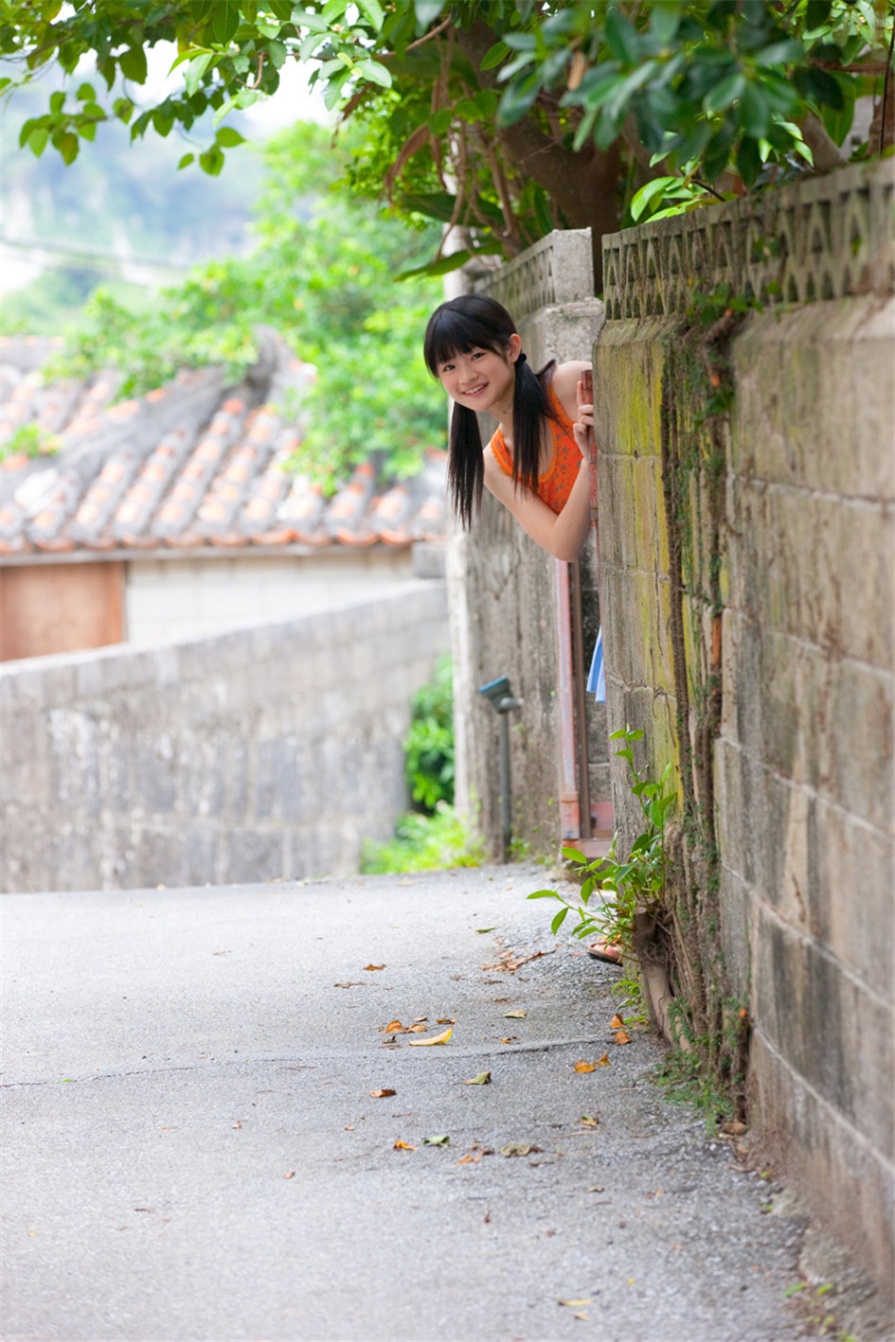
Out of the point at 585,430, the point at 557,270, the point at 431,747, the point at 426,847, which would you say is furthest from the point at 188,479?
the point at 585,430

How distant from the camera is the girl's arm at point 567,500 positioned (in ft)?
14.3

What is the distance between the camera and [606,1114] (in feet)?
11.4

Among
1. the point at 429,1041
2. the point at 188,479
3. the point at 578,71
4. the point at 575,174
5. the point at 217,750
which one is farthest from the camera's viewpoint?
the point at 188,479

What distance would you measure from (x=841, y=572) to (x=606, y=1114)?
4.99 feet

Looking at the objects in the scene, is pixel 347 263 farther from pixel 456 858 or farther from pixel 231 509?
pixel 456 858

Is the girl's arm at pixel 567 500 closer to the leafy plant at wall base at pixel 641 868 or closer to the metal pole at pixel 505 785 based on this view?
the leafy plant at wall base at pixel 641 868

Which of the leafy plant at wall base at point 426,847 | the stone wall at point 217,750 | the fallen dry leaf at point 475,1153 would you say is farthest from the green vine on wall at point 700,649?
the stone wall at point 217,750

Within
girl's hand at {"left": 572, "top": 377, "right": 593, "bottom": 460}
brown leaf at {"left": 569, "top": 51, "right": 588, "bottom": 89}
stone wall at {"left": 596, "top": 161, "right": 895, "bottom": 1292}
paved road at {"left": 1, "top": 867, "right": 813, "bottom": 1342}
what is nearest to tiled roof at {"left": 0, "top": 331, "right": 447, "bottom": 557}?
paved road at {"left": 1, "top": 867, "right": 813, "bottom": 1342}

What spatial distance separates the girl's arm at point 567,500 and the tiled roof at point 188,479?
8987mm

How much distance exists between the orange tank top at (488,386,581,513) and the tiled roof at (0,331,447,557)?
29.5ft

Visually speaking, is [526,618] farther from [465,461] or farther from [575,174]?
[465,461]

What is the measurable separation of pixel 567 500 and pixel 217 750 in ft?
20.4

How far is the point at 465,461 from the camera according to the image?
15.5 feet

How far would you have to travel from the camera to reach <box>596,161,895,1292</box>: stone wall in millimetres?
2393
